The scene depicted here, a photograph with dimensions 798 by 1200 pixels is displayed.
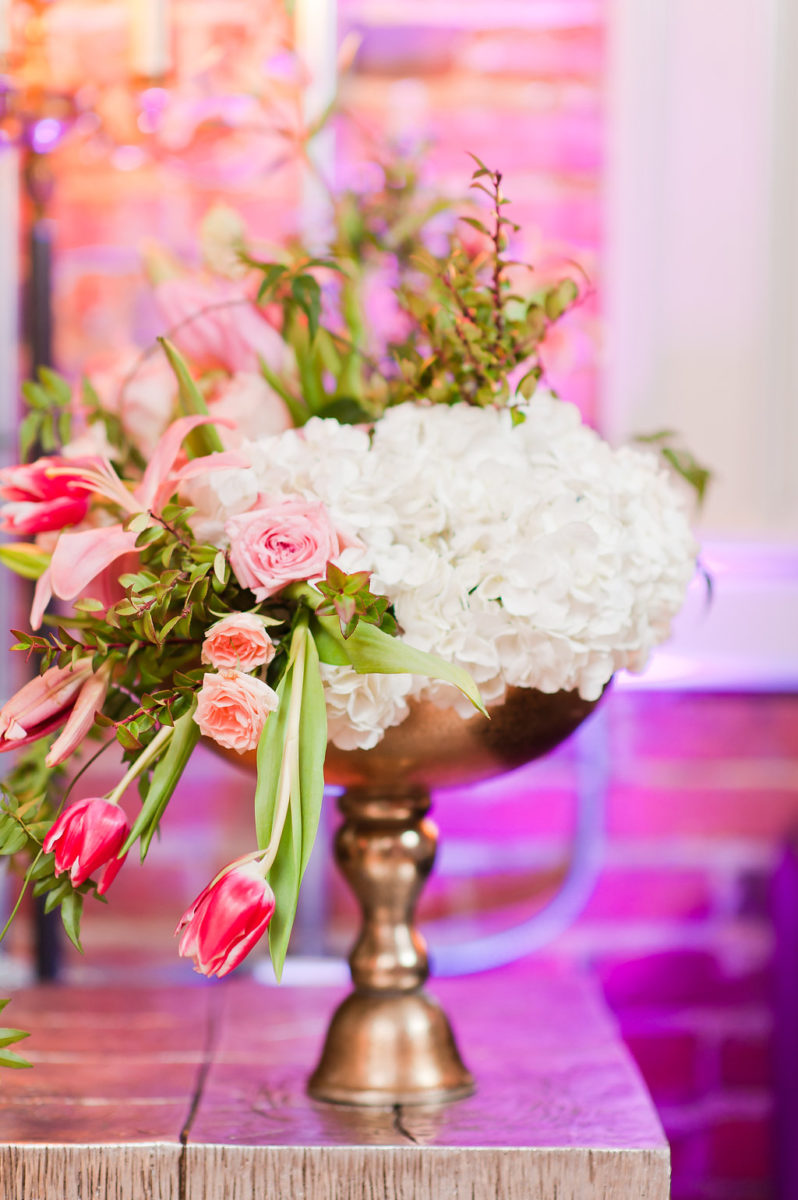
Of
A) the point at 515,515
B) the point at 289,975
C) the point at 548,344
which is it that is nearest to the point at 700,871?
the point at 289,975

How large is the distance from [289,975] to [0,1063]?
64 centimetres

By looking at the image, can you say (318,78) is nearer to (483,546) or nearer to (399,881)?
(483,546)

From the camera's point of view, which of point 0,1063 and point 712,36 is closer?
point 0,1063

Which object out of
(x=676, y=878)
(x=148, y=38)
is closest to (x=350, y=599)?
(x=148, y=38)

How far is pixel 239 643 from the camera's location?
691 mm

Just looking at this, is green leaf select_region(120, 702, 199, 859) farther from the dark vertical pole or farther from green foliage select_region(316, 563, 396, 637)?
the dark vertical pole

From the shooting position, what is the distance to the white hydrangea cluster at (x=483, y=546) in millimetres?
751

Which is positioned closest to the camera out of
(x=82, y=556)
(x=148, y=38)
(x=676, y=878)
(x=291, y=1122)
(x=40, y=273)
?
(x=82, y=556)

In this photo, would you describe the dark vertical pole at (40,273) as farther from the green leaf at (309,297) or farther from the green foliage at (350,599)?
the green foliage at (350,599)

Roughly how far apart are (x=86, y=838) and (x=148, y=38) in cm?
80

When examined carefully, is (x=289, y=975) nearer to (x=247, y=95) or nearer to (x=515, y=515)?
(x=515, y=515)

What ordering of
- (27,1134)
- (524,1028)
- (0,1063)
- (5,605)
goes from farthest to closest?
(5,605) → (524,1028) → (27,1134) → (0,1063)

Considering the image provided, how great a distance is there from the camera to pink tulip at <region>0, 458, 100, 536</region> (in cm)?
79

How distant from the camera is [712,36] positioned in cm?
133
